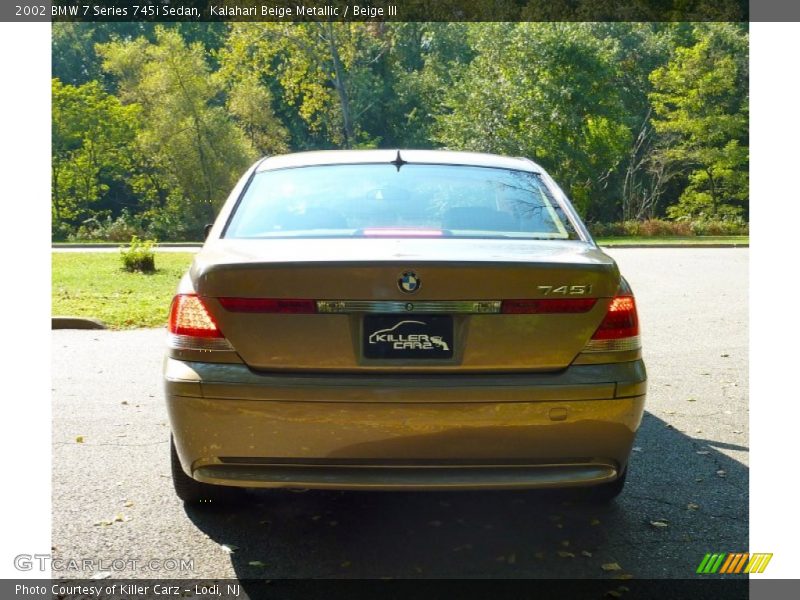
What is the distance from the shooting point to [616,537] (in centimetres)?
409

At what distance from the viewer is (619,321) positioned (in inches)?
149

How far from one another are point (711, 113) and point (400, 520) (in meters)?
43.8

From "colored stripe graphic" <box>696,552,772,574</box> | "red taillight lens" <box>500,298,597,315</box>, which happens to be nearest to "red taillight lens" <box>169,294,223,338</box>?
"red taillight lens" <box>500,298,597,315</box>

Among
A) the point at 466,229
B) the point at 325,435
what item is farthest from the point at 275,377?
the point at 466,229

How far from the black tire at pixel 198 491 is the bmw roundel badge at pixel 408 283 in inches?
56.1

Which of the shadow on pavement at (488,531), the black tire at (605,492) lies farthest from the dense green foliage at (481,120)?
the black tire at (605,492)

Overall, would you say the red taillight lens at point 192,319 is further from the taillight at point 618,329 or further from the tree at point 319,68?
the tree at point 319,68

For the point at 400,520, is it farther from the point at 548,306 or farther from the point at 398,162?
the point at 398,162

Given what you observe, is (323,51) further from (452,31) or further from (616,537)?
(616,537)

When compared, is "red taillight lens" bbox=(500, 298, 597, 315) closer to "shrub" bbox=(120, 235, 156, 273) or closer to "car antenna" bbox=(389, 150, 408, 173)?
"car antenna" bbox=(389, 150, 408, 173)

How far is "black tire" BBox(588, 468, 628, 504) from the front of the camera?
4.46m

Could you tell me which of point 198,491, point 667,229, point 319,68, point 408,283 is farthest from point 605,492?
point 319,68

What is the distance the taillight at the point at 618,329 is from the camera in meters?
3.74

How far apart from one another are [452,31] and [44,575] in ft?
185
